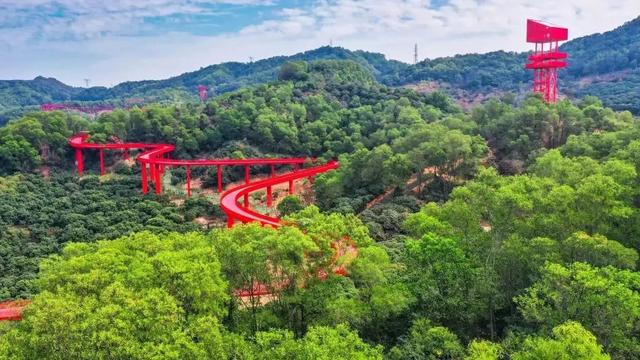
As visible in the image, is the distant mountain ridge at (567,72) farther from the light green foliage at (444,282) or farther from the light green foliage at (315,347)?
the light green foliage at (315,347)

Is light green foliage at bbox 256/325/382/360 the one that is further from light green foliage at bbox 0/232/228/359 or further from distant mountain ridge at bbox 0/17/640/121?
distant mountain ridge at bbox 0/17/640/121

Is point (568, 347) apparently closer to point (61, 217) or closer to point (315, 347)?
point (315, 347)

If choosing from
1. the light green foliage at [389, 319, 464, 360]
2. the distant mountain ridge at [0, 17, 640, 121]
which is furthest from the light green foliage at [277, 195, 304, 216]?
the distant mountain ridge at [0, 17, 640, 121]

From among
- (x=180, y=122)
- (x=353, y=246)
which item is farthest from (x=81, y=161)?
(x=353, y=246)

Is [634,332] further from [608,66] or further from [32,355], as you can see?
[608,66]

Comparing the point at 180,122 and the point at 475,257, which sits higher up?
the point at 180,122

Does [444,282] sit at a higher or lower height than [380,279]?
lower

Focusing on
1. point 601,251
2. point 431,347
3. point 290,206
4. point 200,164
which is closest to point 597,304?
point 601,251
